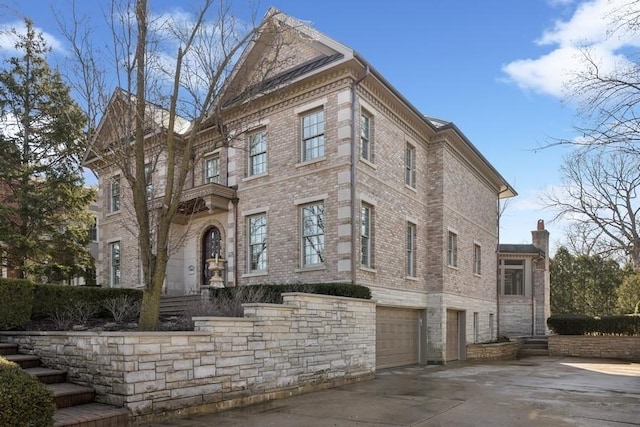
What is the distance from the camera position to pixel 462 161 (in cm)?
1966

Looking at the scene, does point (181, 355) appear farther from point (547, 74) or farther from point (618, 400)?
point (618, 400)

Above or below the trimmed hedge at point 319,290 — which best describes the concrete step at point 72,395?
below

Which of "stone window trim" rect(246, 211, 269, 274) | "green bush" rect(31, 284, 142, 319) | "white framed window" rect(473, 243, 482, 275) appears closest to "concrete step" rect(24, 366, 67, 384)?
"green bush" rect(31, 284, 142, 319)

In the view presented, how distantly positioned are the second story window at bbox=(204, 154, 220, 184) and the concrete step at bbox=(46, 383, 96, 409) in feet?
34.9

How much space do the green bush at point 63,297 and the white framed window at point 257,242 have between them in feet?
12.8

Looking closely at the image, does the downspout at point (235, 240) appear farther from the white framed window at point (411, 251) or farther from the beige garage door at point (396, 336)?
the white framed window at point (411, 251)

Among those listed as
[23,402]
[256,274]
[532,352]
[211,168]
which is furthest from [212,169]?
[532,352]

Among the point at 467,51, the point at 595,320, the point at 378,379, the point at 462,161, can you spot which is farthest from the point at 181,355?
the point at 595,320

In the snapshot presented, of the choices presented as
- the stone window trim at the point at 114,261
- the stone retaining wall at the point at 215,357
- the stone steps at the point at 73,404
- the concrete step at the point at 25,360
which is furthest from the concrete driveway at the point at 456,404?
the stone window trim at the point at 114,261

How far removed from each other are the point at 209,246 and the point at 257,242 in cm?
289

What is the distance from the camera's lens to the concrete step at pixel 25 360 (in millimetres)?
8086

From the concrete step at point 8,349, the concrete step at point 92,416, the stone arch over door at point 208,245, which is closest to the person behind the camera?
the concrete step at point 92,416

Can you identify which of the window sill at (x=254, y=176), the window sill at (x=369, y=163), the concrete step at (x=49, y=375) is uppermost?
the window sill at (x=369, y=163)

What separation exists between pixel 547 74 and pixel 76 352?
25.9ft
